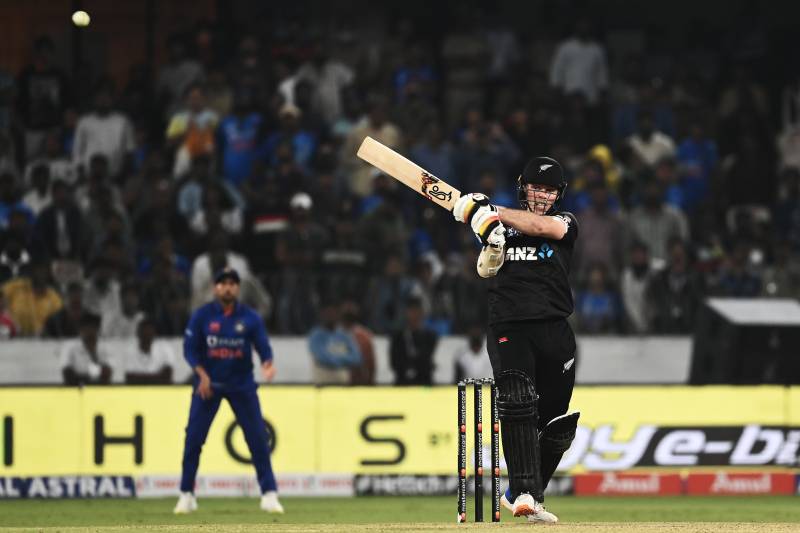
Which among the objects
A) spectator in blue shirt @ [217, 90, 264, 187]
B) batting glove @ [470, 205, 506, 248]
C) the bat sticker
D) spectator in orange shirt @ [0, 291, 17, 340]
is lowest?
spectator in orange shirt @ [0, 291, 17, 340]

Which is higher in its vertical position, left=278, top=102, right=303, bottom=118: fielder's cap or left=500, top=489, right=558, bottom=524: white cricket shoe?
left=278, top=102, right=303, bottom=118: fielder's cap

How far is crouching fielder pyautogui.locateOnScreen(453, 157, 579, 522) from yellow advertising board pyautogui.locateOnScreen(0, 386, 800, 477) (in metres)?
6.46

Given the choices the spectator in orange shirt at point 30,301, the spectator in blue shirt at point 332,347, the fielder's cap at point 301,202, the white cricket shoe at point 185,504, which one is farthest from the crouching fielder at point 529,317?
the spectator in orange shirt at point 30,301

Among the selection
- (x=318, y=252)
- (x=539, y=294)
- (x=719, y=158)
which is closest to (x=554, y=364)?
(x=539, y=294)

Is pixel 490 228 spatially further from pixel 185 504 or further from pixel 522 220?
pixel 185 504

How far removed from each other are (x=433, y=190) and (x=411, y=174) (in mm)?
207

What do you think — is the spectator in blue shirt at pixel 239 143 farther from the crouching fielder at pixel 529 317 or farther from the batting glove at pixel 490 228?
the batting glove at pixel 490 228

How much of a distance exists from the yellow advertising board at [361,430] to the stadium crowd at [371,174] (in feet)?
5.73

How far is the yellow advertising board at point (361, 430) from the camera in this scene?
1644 cm

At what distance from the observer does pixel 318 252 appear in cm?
1912

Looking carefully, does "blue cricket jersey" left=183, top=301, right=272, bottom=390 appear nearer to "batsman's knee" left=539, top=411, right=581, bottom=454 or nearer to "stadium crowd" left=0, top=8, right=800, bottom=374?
"stadium crowd" left=0, top=8, right=800, bottom=374

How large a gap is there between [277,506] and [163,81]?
950 cm

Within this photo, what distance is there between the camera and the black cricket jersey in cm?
1000

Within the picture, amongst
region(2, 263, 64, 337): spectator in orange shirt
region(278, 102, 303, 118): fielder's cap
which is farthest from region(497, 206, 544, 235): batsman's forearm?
region(278, 102, 303, 118): fielder's cap
